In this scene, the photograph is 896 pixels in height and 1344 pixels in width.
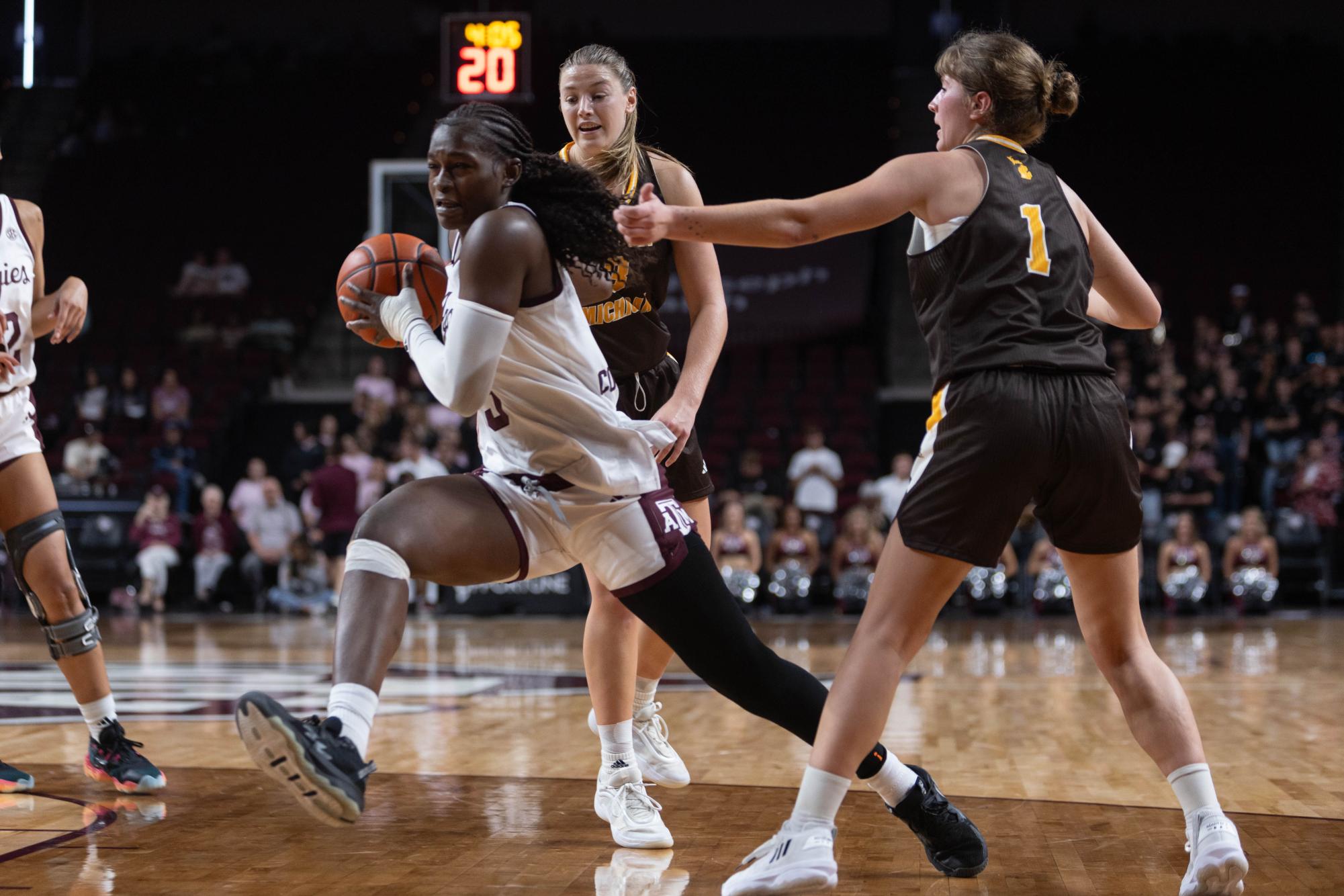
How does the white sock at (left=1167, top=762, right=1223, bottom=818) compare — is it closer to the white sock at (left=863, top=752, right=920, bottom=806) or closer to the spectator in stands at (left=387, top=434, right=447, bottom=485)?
the white sock at (left=863, top=752, right=920, bottom=806)

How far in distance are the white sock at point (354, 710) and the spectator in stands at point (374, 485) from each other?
9128 millimetres

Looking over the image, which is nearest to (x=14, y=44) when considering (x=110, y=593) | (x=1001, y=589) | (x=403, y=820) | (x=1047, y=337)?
(x=110, y=593)

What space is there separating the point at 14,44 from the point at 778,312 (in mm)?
8508

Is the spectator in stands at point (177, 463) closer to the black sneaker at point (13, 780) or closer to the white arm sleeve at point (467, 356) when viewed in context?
the black sneaker at point (13, 780)

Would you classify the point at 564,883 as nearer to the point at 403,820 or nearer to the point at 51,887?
the point at 403,820

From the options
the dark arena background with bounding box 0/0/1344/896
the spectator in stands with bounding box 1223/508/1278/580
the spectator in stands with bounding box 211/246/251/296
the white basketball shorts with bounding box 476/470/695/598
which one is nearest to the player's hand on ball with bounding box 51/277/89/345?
the dark arena background with bounding box 0/0/1344/896

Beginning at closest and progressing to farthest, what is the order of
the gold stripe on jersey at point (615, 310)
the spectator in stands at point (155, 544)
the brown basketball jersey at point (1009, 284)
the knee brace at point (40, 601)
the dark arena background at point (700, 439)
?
1. the brown basketball jersey at point (1009, 284)
2. the dark arena background at point (700, 439)
3. the gold stripe on jersey at point (615, 310)
4. the knee brace at point (40, 601)
5. the spectator in stands at point (155, 544)

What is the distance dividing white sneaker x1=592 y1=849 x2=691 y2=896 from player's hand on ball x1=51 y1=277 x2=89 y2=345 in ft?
7.37

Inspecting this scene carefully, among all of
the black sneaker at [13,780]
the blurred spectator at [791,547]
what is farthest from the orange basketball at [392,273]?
the blurred spectator at [791,547]

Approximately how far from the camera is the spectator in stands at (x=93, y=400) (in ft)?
45.2

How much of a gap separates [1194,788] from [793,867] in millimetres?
896

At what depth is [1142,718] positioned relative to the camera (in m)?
2.96

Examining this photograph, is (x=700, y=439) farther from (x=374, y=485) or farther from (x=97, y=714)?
(x=97, y=714)

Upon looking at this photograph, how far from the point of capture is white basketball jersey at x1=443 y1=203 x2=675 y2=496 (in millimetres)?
2867
